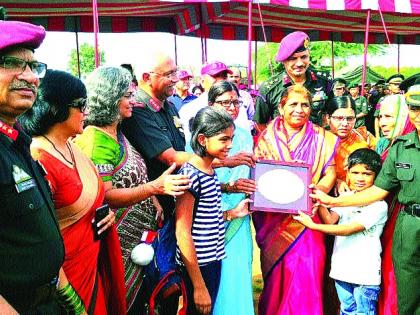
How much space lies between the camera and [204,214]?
2594 mm

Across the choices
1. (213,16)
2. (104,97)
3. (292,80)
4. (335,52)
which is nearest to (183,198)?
(104,97)

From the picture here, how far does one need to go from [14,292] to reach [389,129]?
101 inches

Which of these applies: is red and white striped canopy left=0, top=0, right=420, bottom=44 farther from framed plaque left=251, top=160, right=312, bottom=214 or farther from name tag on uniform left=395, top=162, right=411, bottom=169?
name tag on uniform left=395, top=162, right=411, bottom=169

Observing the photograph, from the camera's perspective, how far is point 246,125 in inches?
142

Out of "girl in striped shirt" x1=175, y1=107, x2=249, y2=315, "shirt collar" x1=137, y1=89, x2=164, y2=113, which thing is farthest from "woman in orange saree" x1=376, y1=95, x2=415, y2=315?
"shirt collar" x1=137, y1=89, x2=164, y2=113

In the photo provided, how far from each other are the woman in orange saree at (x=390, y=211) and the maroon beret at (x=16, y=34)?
92.4 inches

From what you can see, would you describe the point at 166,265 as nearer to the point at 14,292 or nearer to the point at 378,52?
the point at 14,292

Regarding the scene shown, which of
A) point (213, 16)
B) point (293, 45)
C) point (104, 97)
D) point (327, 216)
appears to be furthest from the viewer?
point (213, 16)

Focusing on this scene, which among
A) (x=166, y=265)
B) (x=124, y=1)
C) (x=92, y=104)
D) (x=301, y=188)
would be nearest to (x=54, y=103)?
(x=92, y=104)

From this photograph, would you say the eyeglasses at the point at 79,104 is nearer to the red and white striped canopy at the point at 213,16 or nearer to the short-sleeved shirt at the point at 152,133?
the short-sleeved shirt at the point at 152,133

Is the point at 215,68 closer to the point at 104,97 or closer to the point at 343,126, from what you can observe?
the point at 343,126

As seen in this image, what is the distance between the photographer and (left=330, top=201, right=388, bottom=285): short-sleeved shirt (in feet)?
10.1

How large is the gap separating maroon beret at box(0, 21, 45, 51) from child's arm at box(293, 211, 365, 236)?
206cm

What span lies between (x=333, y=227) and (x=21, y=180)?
2.17 metres
